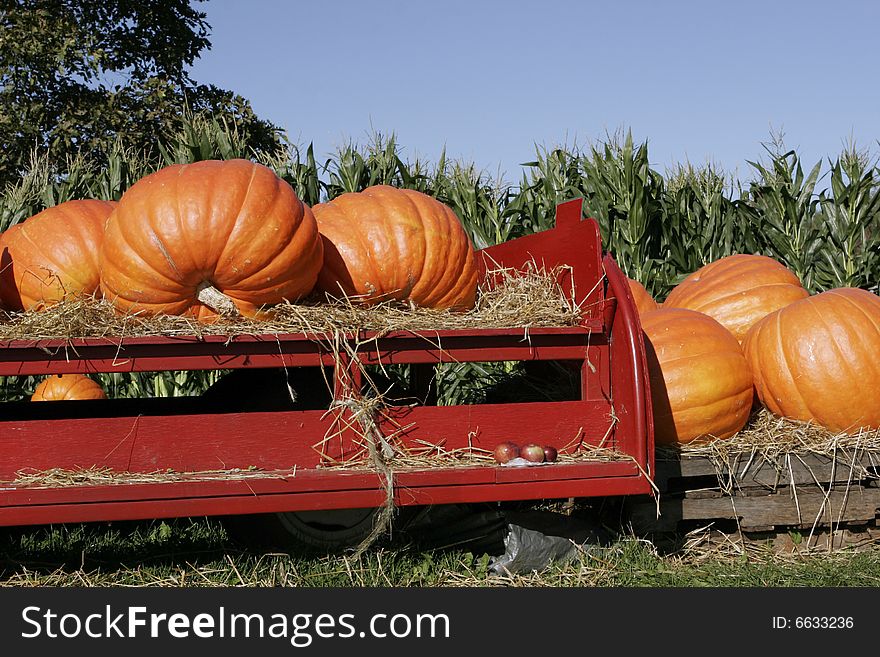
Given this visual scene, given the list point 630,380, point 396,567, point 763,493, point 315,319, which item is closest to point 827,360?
point 763,493

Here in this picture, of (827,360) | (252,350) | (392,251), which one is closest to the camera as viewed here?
(252,350)

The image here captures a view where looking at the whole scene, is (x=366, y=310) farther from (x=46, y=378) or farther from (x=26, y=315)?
(x=46, y=378)

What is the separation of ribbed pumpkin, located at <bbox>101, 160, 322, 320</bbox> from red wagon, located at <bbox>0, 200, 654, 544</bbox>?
36 centimetres

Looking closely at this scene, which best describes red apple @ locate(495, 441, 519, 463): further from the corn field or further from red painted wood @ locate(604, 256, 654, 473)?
the corn field

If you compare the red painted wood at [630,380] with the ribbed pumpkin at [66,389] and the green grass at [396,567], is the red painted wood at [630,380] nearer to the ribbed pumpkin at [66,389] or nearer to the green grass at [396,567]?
the green grass at [396,567]

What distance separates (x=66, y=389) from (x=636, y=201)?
455 cm

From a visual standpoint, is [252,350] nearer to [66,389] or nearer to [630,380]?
[630,380]

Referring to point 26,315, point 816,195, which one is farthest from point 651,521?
point 816,195

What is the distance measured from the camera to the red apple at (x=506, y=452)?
3.48m

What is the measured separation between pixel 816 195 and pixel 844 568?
437 cm

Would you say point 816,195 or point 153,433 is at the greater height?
point 816,195

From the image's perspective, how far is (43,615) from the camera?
9.55 feet

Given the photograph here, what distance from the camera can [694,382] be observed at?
4.20 m

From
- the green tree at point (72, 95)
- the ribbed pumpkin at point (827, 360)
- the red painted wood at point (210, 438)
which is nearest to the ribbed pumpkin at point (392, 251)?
the red painted wood at point (210, 438)
